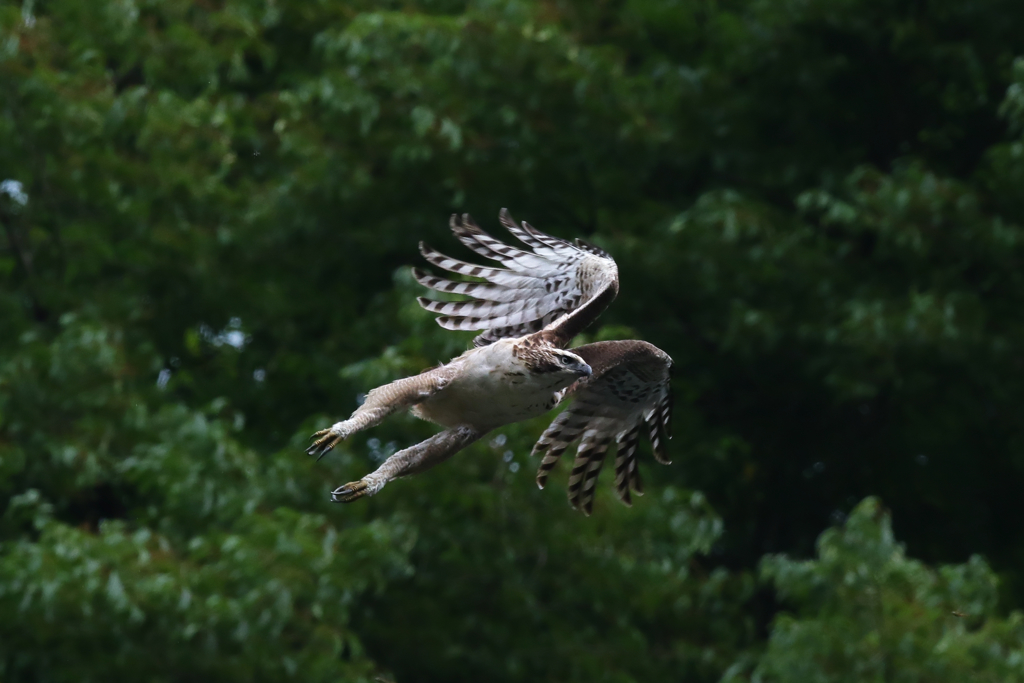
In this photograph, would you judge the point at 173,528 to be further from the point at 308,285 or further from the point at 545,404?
the point at 545,404

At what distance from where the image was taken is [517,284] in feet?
21.0

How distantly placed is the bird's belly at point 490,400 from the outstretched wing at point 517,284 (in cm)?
74

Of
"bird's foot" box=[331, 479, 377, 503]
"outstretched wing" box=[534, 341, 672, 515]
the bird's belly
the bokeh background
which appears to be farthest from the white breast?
the bokeh background

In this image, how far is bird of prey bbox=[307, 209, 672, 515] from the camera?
5.10 meters

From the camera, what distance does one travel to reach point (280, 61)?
46.4 feet

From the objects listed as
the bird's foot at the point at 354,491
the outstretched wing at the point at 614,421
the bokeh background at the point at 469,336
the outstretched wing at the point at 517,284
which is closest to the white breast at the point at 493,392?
the bird's foot at the point at 354,491

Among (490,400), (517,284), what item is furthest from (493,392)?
(517,284)

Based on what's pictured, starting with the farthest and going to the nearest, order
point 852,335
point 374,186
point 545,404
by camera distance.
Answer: point 374,186 → point 852,335 → point 545,404

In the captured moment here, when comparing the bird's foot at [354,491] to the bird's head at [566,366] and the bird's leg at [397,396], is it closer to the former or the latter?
the bird's leg at [397,396]

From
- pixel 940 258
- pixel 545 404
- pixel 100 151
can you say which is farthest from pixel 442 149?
pixel 545 404

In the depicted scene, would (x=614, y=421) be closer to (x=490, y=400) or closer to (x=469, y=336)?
(x=490, y=400)

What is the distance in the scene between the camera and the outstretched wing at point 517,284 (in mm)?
6145

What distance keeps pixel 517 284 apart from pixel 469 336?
2820 millimetres

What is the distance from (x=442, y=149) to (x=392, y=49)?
0.87 metres
